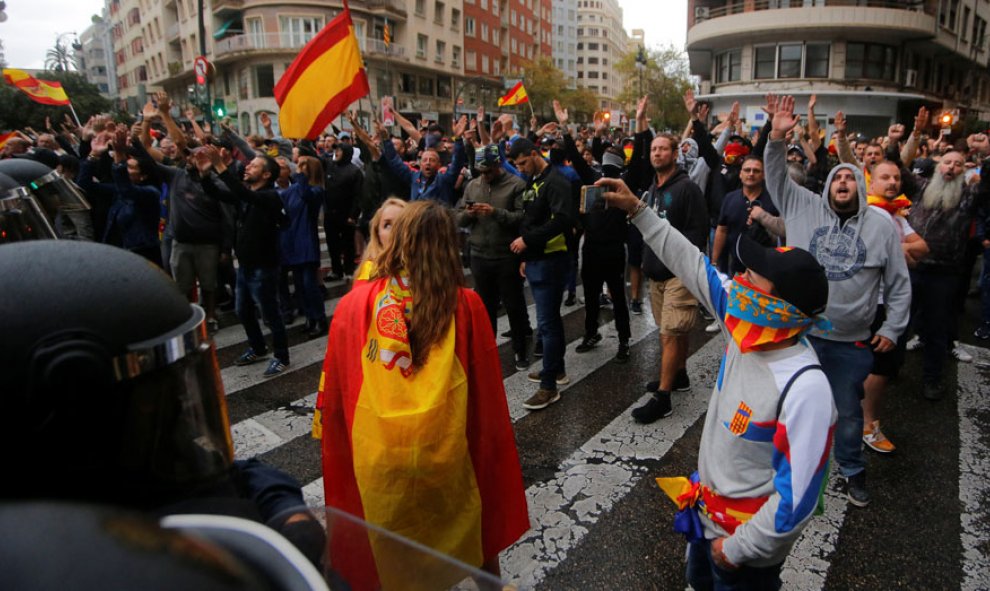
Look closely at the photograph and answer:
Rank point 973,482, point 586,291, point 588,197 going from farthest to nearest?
point 586,291
point 973,482
point 588,197

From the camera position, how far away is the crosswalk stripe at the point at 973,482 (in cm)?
307

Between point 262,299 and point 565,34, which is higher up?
point 565,34

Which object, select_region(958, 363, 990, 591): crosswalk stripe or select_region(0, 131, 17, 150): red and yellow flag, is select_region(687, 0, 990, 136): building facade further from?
select_region(0, 131, 17, 150): red and yellow flag

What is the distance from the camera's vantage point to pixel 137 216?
Answer: 669cm

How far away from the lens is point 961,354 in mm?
6191

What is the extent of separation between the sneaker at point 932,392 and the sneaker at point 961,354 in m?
1.30

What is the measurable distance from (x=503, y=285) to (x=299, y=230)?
2.64m

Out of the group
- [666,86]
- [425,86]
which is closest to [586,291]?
[425,86]

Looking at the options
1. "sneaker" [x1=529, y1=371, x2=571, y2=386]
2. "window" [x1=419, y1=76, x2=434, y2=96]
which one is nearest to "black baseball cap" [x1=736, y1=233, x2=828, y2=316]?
"sneaker" [x1=529, y1=371, x2=571, y2=386]

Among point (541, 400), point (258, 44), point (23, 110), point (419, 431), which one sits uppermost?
point (258, 44)

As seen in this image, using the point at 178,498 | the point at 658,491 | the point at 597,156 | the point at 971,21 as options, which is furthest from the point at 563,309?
the point at 971,21

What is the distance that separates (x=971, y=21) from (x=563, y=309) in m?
54.8

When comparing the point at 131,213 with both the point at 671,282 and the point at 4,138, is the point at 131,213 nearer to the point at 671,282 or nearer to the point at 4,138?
the point at 4,138

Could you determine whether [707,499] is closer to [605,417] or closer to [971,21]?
[605,417]
